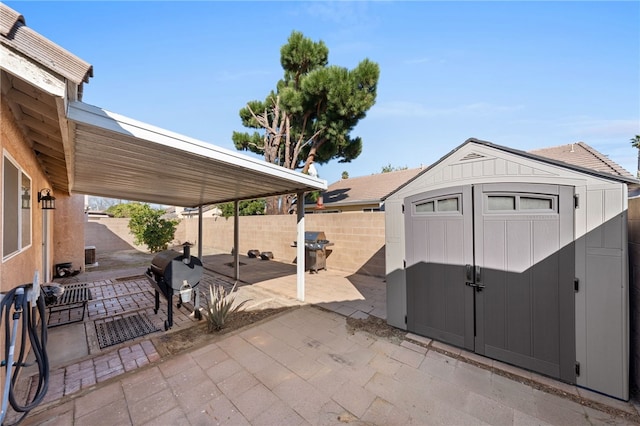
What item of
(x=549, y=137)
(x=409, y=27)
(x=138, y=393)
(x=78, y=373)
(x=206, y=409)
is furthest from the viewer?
(x=549, y=137)

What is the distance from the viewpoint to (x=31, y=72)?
1543 mm

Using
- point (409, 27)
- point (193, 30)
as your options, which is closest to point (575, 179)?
point (409, 27)

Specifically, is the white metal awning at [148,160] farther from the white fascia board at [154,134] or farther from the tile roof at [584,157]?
the tile roof at [584,157]

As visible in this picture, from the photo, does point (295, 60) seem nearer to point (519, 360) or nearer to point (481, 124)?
point (481, 124)

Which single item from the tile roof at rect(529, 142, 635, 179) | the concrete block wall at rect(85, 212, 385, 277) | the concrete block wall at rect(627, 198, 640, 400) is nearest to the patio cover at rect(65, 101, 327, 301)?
the concrete block wall at rect(85, 212, 385, 277)

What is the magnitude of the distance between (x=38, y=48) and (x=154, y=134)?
1.07 meters

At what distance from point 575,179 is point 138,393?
4969 millimetres

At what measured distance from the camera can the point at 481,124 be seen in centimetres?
840

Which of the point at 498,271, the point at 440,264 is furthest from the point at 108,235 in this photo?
the point at 498,271

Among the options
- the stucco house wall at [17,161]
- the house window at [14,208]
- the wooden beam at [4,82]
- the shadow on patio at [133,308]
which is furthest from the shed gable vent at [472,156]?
the house window at [14,208]

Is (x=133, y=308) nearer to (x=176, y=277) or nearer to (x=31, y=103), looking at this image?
(x=176, y=277)

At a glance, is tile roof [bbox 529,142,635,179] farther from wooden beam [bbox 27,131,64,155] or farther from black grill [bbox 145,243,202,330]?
wooden beam [bbox 27,131,64,155]

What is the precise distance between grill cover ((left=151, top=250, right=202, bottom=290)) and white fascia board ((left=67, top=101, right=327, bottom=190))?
196 cm

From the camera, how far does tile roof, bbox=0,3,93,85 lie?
4.70 ft
